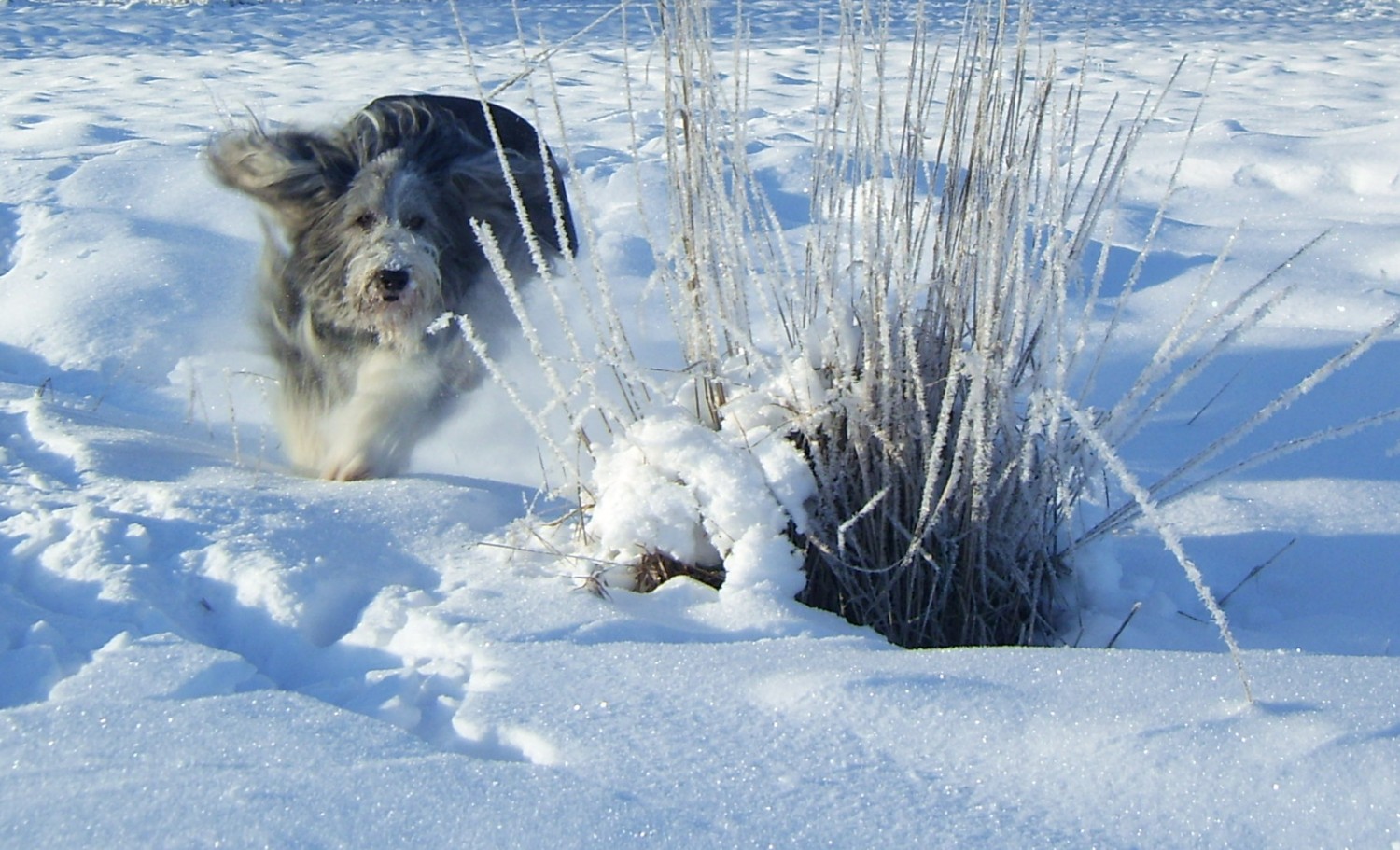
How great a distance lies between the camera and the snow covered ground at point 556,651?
1.27 m

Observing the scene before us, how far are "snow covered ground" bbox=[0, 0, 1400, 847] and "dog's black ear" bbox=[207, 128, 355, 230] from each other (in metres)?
0.60

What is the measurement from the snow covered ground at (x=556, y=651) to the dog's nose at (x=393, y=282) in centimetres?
48

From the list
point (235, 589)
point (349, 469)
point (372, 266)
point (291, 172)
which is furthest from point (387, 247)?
point (235, 589)

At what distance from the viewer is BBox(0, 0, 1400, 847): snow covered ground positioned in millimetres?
1271

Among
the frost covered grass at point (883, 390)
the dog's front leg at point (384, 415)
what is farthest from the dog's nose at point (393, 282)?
the frost covered grass at point (883, 390)

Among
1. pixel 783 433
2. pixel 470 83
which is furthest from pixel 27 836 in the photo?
pixel 470 83

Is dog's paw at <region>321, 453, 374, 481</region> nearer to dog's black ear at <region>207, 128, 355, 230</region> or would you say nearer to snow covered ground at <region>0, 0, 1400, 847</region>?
snow covered ground at <region>0, 0, 1400, 847</region>

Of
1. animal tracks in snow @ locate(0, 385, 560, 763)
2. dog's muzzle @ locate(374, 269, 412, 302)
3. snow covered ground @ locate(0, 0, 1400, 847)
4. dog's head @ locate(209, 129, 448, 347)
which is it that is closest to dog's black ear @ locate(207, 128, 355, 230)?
dog's head @ locate(209, 129, 448, 347)

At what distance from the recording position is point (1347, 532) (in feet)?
8.10

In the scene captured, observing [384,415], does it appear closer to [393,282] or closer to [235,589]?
[393,282]

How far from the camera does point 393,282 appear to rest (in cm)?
318

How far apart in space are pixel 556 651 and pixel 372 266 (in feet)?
5.70

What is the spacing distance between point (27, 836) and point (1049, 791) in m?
0.99

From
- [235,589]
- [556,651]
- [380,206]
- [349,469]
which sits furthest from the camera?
[380,206]
